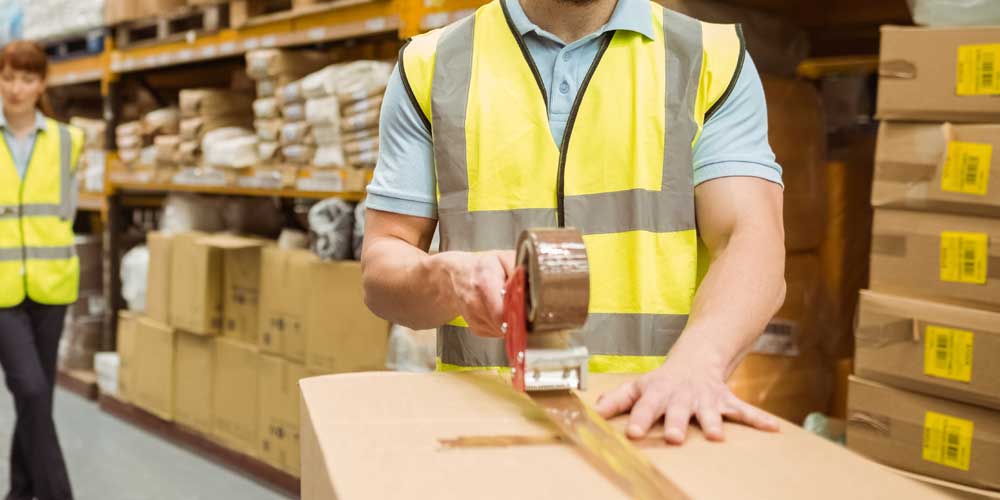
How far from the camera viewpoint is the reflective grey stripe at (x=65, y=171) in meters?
4.05

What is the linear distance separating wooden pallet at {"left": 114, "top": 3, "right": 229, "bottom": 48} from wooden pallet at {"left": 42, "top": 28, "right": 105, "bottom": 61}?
15 centimetres

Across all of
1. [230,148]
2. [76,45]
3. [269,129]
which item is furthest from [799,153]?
[76,45]

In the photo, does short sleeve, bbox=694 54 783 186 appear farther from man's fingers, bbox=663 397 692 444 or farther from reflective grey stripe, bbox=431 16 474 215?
man's fingers, bbox=663 397 692 444

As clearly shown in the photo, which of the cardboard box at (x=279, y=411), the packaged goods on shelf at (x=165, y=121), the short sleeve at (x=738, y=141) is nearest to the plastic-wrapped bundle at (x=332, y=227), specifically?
the cardboard box at (x=279, y=411)

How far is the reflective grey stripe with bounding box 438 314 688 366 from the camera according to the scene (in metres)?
1.46

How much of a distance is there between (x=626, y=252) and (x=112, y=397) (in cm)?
450

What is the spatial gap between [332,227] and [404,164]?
2045 mm

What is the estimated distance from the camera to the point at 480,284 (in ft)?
3.73

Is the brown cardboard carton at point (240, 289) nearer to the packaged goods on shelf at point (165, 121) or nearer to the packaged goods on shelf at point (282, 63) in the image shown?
the packaged goods on shelf at point (282, 63)

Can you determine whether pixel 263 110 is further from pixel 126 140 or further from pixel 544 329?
pixel 544 329

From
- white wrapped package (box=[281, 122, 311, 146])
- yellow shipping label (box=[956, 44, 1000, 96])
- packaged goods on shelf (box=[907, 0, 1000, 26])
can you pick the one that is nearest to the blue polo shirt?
yellow shipping label (box=[956, 44, 1000, 96])

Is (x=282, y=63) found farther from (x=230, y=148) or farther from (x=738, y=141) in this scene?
(x=738, y=141)

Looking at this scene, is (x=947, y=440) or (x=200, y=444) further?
(x=200, y=444)

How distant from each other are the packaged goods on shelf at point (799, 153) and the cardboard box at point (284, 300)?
5.91ft
